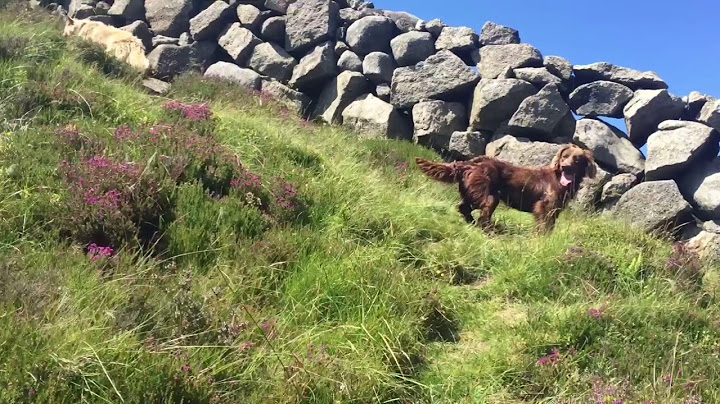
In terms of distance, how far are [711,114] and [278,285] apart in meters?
6.20

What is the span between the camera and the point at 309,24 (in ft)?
36.3

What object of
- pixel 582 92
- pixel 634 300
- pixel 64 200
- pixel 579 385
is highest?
pixel 582 92

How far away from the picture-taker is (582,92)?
352 inches

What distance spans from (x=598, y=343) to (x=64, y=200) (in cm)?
355

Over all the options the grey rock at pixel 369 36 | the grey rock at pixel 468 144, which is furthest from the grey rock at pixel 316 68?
the grey rock at pixel 468 144

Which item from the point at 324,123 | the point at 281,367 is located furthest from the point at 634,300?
the point at 324,123

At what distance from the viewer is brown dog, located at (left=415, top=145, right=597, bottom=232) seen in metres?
6.71

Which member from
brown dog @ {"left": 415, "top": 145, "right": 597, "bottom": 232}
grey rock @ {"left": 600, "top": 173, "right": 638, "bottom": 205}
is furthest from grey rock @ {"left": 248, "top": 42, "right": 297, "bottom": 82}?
grey rock @ {"left": 600, "top": 173, "right": 638, "bottom": 205}

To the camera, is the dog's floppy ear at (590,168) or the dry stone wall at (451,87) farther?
the dry stone wall at (451,87)

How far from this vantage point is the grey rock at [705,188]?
707cm

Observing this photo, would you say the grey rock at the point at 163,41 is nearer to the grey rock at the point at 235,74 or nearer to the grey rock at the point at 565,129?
the grey rock at the point at 235,74

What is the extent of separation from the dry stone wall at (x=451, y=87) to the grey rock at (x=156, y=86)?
0.97 meters

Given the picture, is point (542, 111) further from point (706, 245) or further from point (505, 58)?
point (706, 245)

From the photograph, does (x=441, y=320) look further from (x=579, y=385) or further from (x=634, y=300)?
(x=634, y=300)
